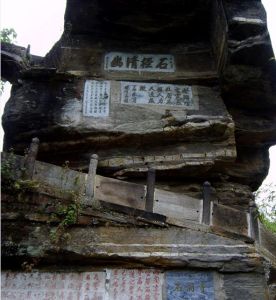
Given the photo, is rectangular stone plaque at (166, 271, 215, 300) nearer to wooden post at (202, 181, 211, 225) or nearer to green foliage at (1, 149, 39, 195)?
wooden post at (202, 181, 211, 225)

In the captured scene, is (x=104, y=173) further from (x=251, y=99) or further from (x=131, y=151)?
(x=251, y=99)

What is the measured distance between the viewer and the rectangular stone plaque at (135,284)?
560 cm

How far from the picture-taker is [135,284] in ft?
18.6

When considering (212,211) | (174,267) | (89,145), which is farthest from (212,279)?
(89,145)

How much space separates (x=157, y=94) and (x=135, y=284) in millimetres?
4327

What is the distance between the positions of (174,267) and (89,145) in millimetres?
3330

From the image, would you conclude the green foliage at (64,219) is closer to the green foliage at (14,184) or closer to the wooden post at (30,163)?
the green foliage at (14,184)

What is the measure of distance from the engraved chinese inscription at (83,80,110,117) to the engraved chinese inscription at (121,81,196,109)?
0.34 m

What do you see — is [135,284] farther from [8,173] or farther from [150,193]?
[8,173]

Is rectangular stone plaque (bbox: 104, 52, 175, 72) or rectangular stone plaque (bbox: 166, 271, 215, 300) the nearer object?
rectangular stone plaque (bbox: 166, 271, 215, 300)

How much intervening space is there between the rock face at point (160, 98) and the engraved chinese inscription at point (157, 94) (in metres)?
0.02

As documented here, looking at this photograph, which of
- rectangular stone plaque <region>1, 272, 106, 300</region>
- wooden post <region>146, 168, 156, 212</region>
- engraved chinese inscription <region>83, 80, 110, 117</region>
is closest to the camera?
rectangular stone plaque <region>1, 272, 106, 300</region>

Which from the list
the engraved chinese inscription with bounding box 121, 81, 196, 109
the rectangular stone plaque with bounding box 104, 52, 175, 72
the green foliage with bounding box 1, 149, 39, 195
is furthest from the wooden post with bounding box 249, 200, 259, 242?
the rectangular stone plaque with bounding box 104, 52, 175, 72

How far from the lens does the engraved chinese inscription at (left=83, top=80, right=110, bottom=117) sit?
8488mm
